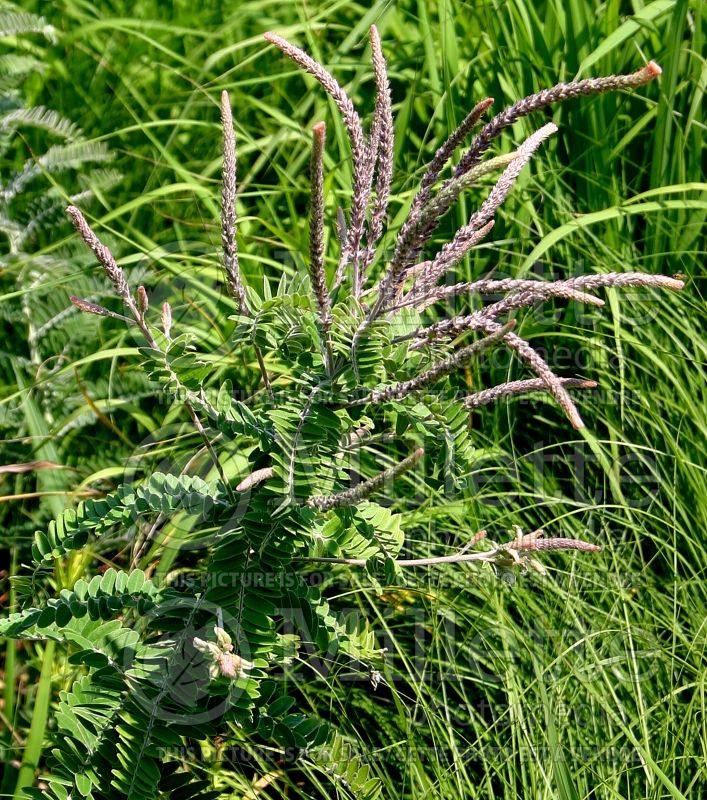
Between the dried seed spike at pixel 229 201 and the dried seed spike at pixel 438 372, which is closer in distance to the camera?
the dried seed spike at pixel 438 372

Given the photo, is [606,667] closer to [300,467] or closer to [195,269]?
[300,467]

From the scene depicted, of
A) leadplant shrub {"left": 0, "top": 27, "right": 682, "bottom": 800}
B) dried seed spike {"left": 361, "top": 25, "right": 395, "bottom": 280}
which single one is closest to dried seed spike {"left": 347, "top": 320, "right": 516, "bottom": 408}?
leadplant shrub {"left": 0, "top": 27, "right": 682, "bottom": 800}

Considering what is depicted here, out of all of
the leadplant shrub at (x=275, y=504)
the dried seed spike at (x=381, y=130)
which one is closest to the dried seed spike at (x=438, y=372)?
the leadplant shrub at (x=275, y=504)

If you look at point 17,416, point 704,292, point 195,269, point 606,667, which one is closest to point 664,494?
point 606,667

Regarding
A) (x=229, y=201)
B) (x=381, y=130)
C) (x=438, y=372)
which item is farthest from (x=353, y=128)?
(x=438, y=372)

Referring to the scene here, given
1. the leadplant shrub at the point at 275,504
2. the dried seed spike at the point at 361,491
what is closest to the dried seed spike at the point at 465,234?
the leadplant shrub at the point at 275,504

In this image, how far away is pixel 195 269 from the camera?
1.83m

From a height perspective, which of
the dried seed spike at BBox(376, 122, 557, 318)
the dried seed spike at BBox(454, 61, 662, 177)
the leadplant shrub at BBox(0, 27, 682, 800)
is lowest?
the leadplant shrub at BBox(0, 27, 682, 800)

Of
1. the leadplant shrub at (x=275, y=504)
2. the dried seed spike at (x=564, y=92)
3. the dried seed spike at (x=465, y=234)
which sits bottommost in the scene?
the leadplant shrub at (x=275, y=504)

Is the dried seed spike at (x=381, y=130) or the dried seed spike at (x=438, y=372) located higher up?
the dried seed spike at (x=381, y=130)

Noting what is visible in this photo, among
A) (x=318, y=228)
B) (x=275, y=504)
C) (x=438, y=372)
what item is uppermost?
(x=318, y=228)

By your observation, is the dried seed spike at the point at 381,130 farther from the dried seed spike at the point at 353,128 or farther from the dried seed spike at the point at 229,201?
the dried seed spike at the point at 229,201

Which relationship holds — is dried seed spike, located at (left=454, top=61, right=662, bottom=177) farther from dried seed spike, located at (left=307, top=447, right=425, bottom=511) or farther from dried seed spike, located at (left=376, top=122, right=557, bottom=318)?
dried seed spike, located at (left=307, top=447, right=425, bottom=511)

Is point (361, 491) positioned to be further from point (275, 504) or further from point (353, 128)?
point (353, 128)
